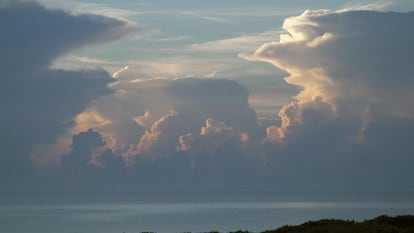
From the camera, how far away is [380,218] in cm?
5512

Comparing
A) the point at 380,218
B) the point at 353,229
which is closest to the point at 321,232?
the point at 353,229

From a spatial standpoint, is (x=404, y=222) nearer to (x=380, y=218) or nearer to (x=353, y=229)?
(x=380, y=218)

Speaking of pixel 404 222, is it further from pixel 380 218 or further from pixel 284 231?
pixel 284 231

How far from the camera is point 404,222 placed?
5397cm

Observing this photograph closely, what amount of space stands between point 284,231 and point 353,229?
6232 mm

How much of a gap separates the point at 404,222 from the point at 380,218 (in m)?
1.93

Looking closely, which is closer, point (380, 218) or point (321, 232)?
point (321, 232)

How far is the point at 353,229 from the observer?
49250 millimetres

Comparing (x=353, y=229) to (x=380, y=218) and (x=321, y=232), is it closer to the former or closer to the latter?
(x=321, y=232)

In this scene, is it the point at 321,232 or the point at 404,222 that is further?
the point at 404,222

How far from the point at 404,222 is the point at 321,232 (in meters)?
7.74

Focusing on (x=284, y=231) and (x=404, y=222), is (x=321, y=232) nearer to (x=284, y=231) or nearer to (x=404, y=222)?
(x=284, y=231)

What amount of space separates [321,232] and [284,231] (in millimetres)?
4012

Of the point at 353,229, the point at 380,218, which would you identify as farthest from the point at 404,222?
the point at 353,229
